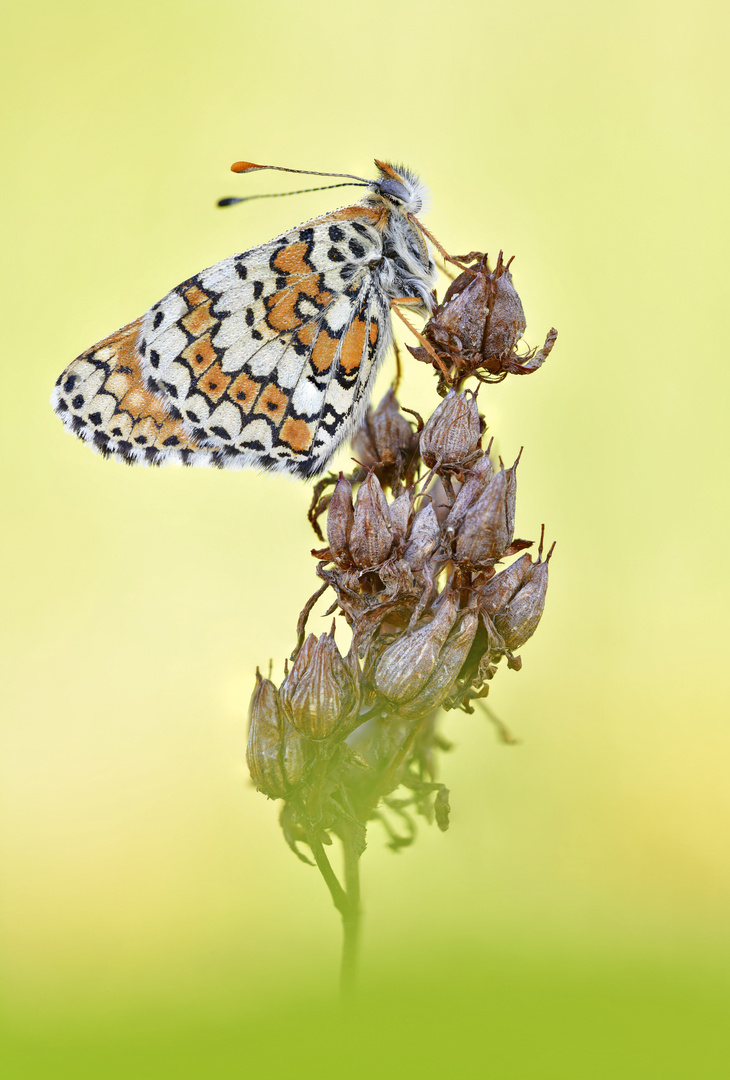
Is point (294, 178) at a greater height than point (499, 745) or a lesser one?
greater

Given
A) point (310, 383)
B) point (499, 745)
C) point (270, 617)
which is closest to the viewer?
point (310, 383)

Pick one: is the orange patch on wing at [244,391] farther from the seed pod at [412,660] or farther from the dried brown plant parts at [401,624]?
the seed pod at [412,660]

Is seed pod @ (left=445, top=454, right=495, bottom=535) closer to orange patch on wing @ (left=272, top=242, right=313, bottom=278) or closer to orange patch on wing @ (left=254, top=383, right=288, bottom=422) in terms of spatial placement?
orange patch on wing @ (left=254, top=383, right=288, bottom=422)

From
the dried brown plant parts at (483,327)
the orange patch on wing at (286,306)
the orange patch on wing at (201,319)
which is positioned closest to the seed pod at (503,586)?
the dried brown plant parts at (483,327)

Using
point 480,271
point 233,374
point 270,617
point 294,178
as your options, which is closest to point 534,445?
point 270,617

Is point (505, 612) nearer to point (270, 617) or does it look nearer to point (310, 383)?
point (310, 383)

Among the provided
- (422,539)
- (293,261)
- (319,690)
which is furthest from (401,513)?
(293,261)
